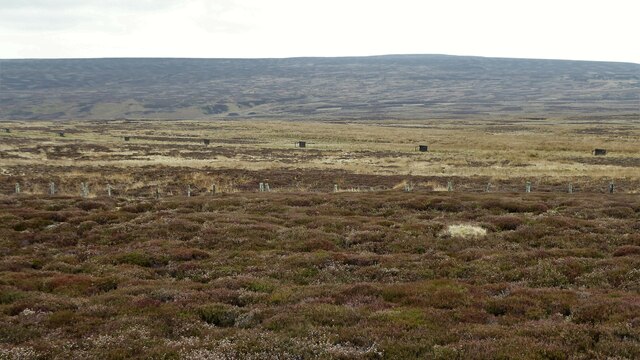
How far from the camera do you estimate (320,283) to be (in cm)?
1770

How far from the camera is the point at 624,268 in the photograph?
1767cm

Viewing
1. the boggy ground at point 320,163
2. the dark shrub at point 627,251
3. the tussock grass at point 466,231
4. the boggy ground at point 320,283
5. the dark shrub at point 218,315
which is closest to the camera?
the boggy ground at point 320,283

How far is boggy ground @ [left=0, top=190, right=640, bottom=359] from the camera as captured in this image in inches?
471

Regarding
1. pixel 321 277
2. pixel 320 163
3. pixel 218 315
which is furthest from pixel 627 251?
pixel 320 163

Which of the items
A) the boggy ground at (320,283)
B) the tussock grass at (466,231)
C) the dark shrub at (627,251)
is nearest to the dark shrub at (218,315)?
the boggy ground at (320,283)

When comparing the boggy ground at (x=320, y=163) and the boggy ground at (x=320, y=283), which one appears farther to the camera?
the boggy ground at (x=320, y=163)

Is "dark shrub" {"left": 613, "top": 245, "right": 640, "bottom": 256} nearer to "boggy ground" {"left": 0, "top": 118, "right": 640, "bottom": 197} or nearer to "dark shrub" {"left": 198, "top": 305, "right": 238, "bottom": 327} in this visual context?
"dark shrub" {"left": 198, "top": 305, "right": 238, "bottom": 327}

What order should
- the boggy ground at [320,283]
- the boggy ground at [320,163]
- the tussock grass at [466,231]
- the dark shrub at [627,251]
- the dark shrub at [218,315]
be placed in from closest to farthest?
the boggy ground at [320,283] < the dark shrub at [218,315] < the dark shrub at [627,251] < the tussock grass at [466,231] < the boggy ground at [320,163]

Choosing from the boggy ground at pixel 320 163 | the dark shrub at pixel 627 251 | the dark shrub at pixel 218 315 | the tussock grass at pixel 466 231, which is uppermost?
the dark shrub at pixel 218 315

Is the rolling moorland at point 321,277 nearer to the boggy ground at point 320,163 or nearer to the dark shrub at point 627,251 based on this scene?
the dark shrub at point 627,251

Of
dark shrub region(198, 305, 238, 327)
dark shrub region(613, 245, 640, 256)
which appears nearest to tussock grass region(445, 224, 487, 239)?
dark shrub region(613, 245, 640, 256)

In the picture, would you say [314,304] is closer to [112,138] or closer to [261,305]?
[261,305]

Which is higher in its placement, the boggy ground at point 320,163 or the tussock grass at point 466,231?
the tussock grass at point 466,231

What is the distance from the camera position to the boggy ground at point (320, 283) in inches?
471
